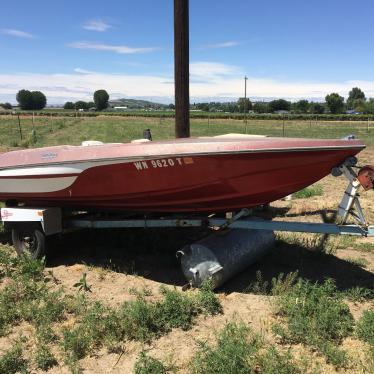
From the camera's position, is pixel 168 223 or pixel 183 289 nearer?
pixel 183 289

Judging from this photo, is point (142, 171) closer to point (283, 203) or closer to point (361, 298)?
point (361, 298)

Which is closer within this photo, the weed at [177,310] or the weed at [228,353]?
the weed at [228,353]

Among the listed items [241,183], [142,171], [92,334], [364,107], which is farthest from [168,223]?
[364,107]

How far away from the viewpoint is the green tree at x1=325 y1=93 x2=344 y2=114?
315 feet

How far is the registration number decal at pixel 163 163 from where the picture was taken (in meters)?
4.14

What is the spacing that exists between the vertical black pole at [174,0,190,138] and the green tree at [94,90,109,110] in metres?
143

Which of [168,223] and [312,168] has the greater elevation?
[312,168]

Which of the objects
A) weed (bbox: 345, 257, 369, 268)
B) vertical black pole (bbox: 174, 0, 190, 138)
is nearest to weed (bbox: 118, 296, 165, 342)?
weed (bbox: 345, 257, 369, 268)

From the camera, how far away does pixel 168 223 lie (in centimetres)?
459

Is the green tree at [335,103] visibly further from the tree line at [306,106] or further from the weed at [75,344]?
the weed at [75,344]

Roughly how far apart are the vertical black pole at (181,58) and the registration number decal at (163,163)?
7.55 ft

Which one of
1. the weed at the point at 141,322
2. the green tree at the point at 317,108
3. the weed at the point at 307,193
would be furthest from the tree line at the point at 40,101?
the weed at the point at 141,322

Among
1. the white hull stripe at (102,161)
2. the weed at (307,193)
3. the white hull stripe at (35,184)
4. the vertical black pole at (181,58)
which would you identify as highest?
the vertical black pole at (181,58)

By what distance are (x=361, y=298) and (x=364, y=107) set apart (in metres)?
104
